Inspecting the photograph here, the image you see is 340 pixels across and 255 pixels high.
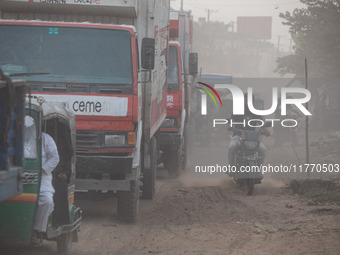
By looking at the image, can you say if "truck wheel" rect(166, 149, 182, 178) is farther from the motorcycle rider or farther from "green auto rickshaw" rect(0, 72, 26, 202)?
"green auto rickshaw" rect(0, 72, 26, 202)

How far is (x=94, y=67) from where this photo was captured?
10.6 m

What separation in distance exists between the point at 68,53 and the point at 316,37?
2703 centimetres

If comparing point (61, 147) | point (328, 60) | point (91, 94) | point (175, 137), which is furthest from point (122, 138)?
point (328, 60)

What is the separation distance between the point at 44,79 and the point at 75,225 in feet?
9.23

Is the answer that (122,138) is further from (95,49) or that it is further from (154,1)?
(154,1)

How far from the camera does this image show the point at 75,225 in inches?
328

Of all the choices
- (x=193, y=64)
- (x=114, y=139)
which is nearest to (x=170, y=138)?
(x=193, y=64)

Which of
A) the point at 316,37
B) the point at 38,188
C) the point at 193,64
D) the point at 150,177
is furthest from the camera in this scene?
the point at 316,37

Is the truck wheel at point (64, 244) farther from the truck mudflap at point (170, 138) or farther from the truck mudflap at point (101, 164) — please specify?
the truck mudflap at point (170, 138)

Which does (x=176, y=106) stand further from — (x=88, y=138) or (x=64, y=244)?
(x=64, y=244)

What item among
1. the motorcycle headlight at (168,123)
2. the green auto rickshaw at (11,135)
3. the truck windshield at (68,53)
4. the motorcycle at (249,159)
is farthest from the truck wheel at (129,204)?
the motorcycle headlight at (168,123)

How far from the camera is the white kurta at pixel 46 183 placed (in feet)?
23.9

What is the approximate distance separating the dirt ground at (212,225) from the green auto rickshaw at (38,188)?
22.3 inches

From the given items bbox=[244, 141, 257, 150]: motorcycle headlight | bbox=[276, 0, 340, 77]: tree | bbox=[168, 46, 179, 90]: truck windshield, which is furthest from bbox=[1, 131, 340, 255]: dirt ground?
bbox=[276, 0, 340, 77]: tree
